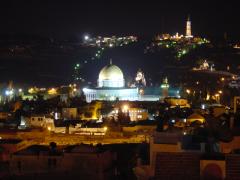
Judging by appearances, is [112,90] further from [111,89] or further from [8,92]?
[8,92]

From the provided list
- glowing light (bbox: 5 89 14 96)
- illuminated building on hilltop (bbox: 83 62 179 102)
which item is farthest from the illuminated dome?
glowing light (bbox: 5 89 14 96)

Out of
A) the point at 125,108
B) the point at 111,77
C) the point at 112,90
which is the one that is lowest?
the point at 125,108

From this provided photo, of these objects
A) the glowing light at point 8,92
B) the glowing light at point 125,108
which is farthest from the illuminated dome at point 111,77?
the glowing light at point 125,108

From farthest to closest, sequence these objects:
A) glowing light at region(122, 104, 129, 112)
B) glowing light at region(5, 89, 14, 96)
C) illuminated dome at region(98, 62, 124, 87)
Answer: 1. glowing light at region(5, 89, 14, 96)
2. illuminated dome at region(98, 62, 124, 87)
3. glowing light at region(122, 104, 129, 112)

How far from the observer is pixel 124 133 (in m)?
15.6

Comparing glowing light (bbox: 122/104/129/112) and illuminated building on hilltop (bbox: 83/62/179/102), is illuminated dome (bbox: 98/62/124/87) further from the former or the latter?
glowing light (bbox: 122/104/129/112)

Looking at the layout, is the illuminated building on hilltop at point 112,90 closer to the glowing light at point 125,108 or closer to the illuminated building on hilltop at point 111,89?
the illuminated building on hilltop at point 111,89

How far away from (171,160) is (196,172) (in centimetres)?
22

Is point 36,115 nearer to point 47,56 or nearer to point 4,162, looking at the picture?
point 4,162

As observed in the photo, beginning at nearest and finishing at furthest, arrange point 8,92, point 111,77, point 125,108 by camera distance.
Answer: point 125,108 → point 111,77 → point 8,92

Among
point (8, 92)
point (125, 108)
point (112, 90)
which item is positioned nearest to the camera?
point (125, 108)

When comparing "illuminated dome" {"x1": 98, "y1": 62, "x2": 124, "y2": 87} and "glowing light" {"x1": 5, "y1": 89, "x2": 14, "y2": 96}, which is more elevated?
"illuminated dome" {"x1": 98, "y1": 62, "x2": 124, "y2": 87}

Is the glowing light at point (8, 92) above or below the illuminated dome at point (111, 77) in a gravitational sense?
below

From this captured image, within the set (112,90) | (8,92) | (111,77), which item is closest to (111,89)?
(112,90)
